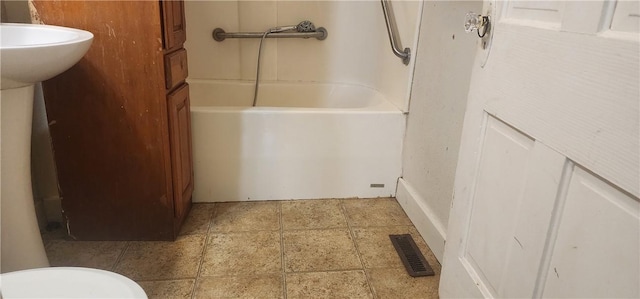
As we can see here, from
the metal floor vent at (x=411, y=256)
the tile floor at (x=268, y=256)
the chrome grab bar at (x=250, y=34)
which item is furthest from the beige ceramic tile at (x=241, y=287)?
the chrome grab bar at (x=250, y=34)

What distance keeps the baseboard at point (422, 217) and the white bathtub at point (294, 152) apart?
0.10 meters

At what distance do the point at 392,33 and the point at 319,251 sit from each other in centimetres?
114

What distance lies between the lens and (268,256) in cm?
155

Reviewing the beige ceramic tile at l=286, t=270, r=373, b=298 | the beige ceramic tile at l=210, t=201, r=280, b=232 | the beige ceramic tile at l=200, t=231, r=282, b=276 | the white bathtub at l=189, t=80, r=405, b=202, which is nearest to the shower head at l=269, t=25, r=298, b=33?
the white bathtub at l=189, t=80, r=405, b=202

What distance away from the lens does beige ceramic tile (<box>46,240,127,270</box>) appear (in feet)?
4.82

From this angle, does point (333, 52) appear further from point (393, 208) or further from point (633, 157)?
point (633, 157)

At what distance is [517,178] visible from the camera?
2.96 feet

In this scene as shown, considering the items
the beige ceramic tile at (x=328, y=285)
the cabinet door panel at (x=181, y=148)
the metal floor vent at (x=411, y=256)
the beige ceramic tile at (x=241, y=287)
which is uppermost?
the cabinet door panel at (x=181, y=148)

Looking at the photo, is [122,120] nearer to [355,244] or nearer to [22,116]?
[22,116]

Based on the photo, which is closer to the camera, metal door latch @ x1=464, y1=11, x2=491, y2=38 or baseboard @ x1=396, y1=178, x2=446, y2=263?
metal door latch @ x1=464, y1=11, x2=491, y2=38

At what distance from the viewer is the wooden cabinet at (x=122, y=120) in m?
1.33

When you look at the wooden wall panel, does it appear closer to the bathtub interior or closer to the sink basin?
the sink basin

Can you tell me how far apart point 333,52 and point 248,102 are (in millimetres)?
597

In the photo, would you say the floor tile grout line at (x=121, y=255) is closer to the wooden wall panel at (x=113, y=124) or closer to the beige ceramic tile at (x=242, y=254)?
the wooden wall panel at (x=113, y=124)
